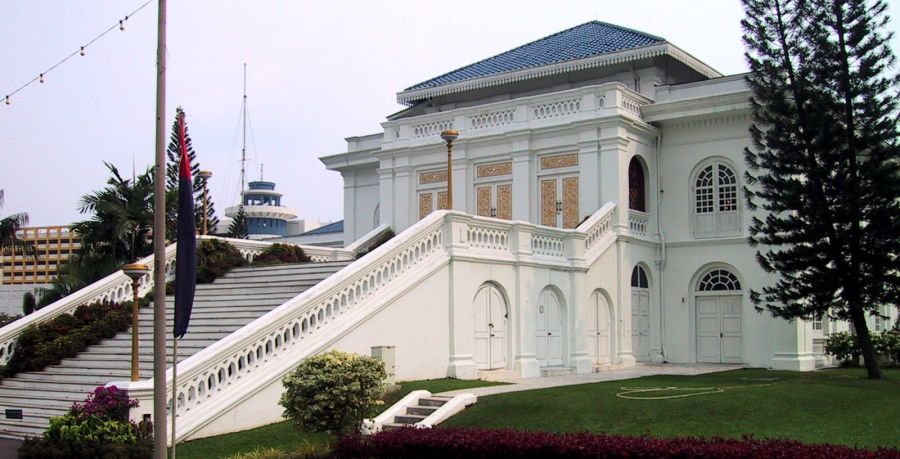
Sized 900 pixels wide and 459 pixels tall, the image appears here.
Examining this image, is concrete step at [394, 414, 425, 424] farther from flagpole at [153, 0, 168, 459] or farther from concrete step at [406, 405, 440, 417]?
flagpole at [153, 0, 168, 459]

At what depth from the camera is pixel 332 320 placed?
1585 cm

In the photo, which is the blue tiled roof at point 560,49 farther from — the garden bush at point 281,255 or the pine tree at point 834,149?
the garden bush at point 281,255

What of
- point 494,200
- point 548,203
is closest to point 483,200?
point 494,200

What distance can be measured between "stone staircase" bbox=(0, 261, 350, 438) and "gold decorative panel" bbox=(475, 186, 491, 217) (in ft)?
24.2

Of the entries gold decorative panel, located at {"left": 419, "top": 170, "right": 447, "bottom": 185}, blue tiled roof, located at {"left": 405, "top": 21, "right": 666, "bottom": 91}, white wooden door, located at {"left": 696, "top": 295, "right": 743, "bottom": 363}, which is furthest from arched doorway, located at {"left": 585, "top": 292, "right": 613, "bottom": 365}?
blue tiled roof, located at {"left": 405, "top": 21, "right": 666, "bottom": 91}

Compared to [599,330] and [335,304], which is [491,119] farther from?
[335,304]

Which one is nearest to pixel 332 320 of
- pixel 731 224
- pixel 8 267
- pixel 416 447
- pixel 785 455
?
pixel 416 447

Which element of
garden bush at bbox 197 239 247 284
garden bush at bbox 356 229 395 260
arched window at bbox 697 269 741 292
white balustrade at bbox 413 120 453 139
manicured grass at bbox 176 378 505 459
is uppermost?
white balustrade at bbox 413 120 453 139

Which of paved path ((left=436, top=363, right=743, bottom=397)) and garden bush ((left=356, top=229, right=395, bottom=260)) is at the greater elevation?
garden bush ((left=356, top=229, right=395, bottom=260))

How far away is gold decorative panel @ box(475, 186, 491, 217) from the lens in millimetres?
26047

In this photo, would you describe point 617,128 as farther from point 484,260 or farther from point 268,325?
point 268,325

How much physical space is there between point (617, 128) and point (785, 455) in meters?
15.2

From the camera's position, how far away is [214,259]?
68.8ft

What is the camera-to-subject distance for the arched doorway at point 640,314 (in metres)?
24.5
